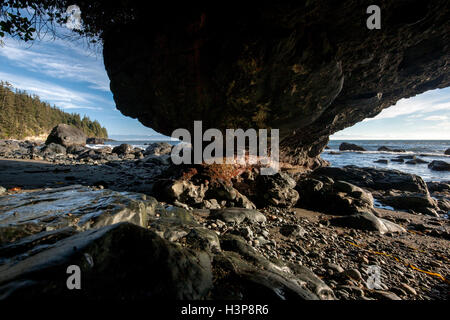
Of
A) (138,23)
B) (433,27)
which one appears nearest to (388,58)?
(433,27)

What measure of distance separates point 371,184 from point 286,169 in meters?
4.74

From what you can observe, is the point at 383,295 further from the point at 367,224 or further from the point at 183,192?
the point at 183,192

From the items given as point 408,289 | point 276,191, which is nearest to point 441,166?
point 276,191

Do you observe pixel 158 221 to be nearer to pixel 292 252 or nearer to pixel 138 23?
pixel 292 252

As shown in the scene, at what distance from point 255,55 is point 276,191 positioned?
395 centimetres

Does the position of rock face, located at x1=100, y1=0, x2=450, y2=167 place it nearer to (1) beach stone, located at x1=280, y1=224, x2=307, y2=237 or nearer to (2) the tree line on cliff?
(1) beach stone, located at x1=280, y1=224, x2=307, y2=237

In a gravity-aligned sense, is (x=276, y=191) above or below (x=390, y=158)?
below

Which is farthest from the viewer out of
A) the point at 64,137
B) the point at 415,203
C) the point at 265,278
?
the point at 64,137

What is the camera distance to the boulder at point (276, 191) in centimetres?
573

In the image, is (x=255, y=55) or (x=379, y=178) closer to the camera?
(x=255, y=55)

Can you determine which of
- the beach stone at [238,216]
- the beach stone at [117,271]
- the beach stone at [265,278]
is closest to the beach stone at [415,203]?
the beach stone at [238,216]

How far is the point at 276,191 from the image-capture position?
580 centimetres

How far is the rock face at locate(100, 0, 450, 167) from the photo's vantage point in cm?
373
